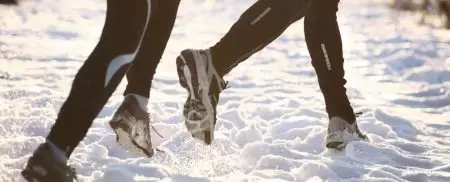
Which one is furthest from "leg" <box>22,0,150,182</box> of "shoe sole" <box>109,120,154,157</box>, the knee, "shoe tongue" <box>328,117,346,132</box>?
"shoe tongue" <box>328,117,346,132</box>

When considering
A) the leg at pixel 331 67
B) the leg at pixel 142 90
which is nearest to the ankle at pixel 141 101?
the leg at pixel 142 90

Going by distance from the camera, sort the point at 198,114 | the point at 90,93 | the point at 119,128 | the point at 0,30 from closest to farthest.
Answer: the point at 90,93
the point at 119,128
the point at 198,114
the point at 0,30

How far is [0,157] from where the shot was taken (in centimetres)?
306

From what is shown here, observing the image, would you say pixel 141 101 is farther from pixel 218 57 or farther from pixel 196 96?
pixel 218 57

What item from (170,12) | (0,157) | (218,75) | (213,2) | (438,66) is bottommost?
(0,157)

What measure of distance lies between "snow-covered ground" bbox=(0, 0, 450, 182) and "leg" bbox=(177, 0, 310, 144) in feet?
0.90

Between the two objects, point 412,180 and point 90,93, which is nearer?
point 90,93

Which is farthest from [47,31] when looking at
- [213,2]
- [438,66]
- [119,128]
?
[213,2]

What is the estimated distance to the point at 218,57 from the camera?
3.09 metres

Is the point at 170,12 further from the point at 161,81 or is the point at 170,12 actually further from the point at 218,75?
the point at 161,81

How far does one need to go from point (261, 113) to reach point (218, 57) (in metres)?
1.71

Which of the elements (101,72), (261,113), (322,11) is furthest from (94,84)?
(261,113)

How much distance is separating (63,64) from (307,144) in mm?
3523

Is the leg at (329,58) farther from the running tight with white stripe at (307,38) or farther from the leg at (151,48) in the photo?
the leg at (151,48)
